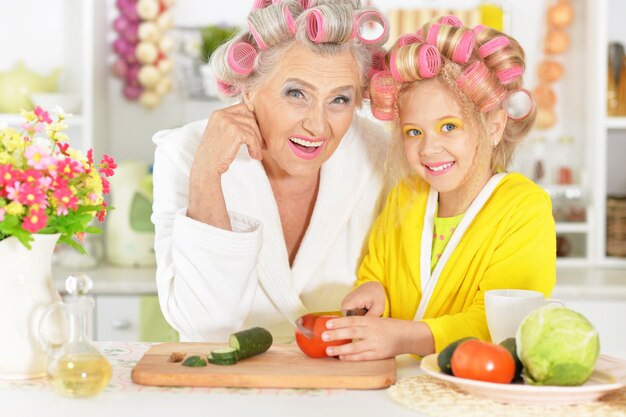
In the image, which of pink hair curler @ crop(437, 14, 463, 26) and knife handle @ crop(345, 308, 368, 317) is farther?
pink hair curler @ crop(437, 14, 463, 26)

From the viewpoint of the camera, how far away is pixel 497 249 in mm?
1867

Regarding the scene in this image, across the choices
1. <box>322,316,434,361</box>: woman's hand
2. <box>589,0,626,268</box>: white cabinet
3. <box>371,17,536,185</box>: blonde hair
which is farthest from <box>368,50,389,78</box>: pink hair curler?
<box>589,0,626,268</box>: white cabinet

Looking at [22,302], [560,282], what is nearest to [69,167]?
[22,302]

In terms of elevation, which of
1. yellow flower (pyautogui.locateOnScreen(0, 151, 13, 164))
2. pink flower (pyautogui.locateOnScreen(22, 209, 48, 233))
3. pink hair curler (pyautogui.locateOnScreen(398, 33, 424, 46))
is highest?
pink hair curler (pyautogui.locateOnScreen(398, 33, 424, 46))

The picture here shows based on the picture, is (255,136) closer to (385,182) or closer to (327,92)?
(327,92)

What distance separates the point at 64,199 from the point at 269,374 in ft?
1.38

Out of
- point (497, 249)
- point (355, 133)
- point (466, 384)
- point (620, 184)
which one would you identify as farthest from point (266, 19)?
point (620, 184)

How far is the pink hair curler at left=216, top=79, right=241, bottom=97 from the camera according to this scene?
2.21m

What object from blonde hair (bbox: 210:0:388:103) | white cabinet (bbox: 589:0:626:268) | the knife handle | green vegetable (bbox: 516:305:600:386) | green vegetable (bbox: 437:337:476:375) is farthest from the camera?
white cabinet (bbox: 589:0:626:268)

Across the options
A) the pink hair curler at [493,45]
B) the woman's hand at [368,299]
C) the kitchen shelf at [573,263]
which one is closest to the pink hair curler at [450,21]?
the pink hair curler at [493,45]

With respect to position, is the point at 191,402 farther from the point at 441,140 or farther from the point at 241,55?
the point at 241,55

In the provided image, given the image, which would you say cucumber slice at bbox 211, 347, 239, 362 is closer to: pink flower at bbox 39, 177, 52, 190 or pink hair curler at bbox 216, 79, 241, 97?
pink flower at bbox 39, 177, 52, 190

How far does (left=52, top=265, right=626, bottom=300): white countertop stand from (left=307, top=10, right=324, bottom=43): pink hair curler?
1378 millimetres

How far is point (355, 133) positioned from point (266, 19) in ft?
1.49
